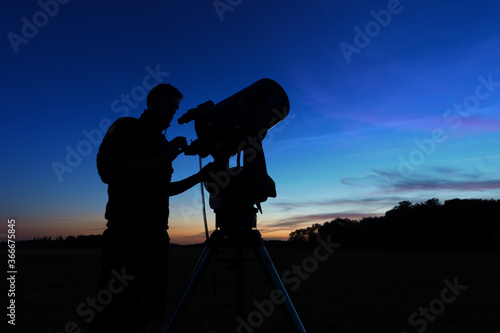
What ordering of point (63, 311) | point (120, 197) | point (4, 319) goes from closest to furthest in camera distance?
point (120, 197) → point (4, 319) → point (63, 311)

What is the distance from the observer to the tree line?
3469 centimetres

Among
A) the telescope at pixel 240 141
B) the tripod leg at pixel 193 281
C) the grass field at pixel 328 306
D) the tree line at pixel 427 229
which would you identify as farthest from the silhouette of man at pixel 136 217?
the tree line at pixel 427 229

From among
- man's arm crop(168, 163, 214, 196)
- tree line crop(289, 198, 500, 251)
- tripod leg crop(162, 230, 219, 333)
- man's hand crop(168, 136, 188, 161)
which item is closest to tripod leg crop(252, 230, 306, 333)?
tripod leg crop(162, 230, 219, 333)

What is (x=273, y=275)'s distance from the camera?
2002 millimetres

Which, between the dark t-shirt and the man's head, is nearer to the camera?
the dark t-shirt

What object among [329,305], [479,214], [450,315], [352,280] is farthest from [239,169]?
[479,214]

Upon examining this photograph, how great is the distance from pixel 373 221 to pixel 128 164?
134 feet

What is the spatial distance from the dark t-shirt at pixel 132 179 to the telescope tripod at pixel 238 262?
0.46 m

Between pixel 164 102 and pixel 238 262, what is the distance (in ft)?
4.52

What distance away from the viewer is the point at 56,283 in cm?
794

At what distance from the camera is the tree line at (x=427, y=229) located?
3469 cm

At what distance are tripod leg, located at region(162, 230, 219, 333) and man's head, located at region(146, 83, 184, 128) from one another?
1027 millimetres

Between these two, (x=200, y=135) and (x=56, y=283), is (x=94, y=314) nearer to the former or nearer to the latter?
(x=200, y=135)

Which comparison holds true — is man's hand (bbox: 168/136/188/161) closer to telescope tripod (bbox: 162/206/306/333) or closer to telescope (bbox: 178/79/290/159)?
telescope (bbox: 178/79/290/159)
